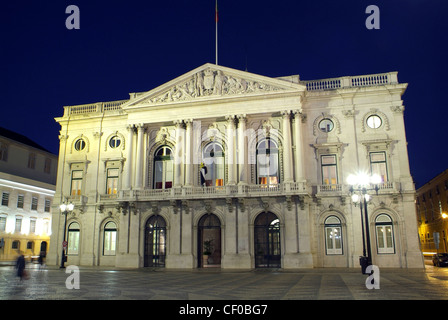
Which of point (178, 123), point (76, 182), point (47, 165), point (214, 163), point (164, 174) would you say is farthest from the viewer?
point (47, 165)

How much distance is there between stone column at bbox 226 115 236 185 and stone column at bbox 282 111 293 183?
439 centimetres

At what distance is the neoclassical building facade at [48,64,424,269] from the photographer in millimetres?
33188

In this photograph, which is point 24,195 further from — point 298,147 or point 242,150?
point 298,147

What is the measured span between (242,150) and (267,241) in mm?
7972

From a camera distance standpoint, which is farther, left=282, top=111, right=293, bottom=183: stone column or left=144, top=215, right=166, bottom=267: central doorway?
left=144, top=215, right=166, bottom=267: central doorway

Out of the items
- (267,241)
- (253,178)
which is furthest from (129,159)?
(267,241)

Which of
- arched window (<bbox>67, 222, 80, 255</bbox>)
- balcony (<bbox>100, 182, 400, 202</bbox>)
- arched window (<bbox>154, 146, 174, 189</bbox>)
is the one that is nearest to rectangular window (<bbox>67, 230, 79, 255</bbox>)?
arched window (<bbox>67, 222, 80, 255</bbox>)

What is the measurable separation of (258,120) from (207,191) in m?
7.95

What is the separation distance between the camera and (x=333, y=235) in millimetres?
33938

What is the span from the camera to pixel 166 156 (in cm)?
3834

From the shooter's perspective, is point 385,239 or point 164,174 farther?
point 164,174

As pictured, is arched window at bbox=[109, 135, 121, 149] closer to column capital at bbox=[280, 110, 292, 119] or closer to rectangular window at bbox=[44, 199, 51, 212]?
column capital at bbox=[280, 110, 292, 119]
